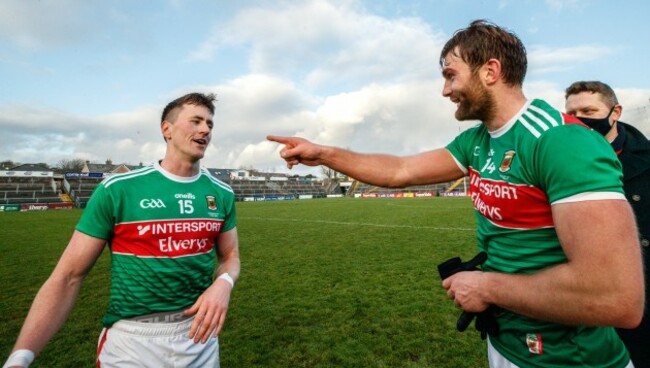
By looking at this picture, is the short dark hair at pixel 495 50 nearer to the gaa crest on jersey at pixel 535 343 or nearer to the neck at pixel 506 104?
the neck at pixel 506 104

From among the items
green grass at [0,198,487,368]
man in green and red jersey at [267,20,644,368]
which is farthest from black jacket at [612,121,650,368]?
green grass at [0,198,487,368]

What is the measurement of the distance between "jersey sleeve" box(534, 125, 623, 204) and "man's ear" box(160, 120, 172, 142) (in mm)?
3051

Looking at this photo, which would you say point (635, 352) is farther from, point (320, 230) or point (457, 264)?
point (320, 230)

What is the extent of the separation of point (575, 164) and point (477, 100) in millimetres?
661

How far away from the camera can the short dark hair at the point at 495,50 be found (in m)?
1.92

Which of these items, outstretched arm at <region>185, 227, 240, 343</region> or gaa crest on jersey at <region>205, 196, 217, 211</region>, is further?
gaa crest on jersey at <region>205, 196, 217, 211</region>


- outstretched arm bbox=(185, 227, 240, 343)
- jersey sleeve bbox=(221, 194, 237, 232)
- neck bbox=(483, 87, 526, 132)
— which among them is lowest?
outstretched arm bbox=(185, 227, 240, 343)

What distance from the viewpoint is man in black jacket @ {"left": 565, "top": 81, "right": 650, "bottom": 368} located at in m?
2.66

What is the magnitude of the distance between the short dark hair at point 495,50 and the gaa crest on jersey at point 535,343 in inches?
51.5

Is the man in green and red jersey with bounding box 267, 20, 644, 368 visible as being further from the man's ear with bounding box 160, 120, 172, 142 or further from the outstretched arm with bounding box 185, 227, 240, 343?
the man's ear with bounding box 160, 120, 172, 142

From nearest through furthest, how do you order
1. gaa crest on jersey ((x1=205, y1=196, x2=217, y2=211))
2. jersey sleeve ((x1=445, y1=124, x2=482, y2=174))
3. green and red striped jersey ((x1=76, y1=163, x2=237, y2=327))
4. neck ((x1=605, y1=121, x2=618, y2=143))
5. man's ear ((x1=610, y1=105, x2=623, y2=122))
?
jersey sleeve ((x1=445, y1=124, x2=482, y2=174))
green and red striped jersey ((x1=76, y1=163, x2=237, y2=327))
neck ((x1=605, y1=121, x2=618, y2=143))
man's ear ((x1=610, y1=105, x2=623, y2=122))
gaa crest on jersey ((x1=205, y1=196, x2=217, y2=211))

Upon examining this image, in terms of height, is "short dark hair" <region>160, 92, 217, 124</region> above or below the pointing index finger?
above

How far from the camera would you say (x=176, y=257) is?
294cm

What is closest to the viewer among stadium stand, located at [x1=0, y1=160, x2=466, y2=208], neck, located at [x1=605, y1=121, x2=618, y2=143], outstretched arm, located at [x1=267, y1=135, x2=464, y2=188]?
outstretched arm, located at [x1=267, y1=135, x2=464, y2=188]
